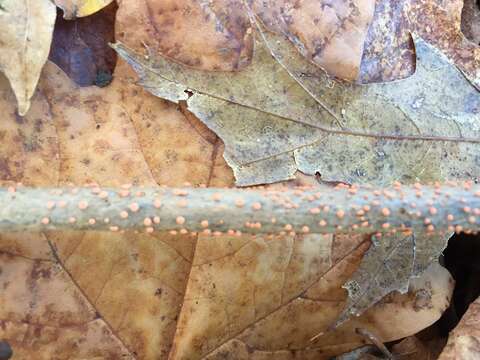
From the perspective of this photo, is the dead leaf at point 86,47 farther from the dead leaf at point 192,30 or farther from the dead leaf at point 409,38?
the dead leaf at point 409,38

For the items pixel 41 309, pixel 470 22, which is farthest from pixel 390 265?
pixel 41 309

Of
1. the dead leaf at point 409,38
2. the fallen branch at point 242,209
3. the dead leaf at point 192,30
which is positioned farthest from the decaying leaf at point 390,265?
the dead leaf at point 192,30

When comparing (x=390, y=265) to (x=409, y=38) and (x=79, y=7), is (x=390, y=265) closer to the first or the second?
(x=409, y=38)

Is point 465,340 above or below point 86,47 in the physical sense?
below

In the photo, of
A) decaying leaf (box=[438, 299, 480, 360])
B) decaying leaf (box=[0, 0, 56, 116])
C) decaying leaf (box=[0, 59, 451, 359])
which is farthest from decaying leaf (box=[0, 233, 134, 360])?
decaying leaf (box=[438, 299, 480, 360])

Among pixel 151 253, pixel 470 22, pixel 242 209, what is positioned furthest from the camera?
pixel 470 22

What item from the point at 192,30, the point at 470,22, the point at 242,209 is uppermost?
the point at 470,22

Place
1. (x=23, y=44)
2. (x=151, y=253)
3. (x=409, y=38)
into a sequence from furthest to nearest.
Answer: (x=409, y=38)
(x=151, y=253)
(x=23, y=44)
